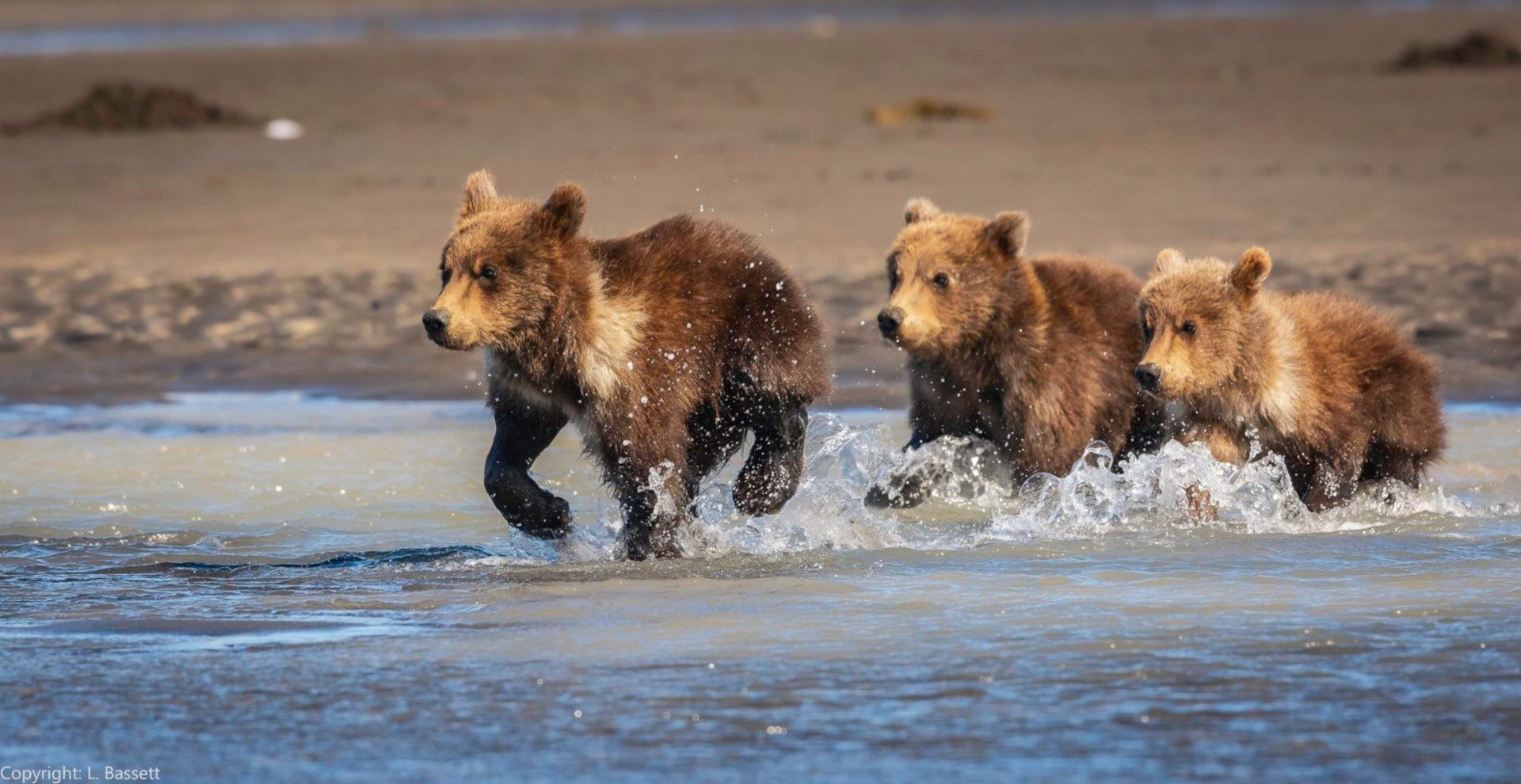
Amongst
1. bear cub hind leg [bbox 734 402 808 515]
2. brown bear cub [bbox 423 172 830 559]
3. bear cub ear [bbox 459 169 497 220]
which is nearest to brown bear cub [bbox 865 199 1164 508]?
bear cub hind leg [bbox 734 402 808 515]

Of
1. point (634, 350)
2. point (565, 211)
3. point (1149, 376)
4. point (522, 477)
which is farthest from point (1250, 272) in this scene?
point (522, 477)

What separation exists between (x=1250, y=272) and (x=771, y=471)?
1.92 metres

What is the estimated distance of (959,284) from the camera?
8.14 metres

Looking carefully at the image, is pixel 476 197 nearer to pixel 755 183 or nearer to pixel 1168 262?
pixel 1168 262

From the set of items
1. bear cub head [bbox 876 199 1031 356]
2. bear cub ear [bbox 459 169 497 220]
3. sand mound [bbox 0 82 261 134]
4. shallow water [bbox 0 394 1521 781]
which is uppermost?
sand mound [bbox 0 82 261 134]

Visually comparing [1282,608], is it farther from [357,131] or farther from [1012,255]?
[357,131]

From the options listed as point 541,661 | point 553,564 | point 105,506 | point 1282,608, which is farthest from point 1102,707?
point 105,506

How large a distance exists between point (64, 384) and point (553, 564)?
5.62 metres

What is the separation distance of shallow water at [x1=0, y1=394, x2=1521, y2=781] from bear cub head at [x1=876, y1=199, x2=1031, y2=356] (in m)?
0.59

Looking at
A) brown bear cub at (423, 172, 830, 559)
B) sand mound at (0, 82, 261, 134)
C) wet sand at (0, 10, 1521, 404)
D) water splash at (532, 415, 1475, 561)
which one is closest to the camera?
brown bear cub at (423, 172, 830, 559)

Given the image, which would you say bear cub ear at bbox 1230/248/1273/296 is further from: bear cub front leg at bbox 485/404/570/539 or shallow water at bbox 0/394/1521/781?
bear cub front leg at bbox 485/404/570/539

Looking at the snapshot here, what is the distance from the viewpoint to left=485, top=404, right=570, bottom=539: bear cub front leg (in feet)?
22.8

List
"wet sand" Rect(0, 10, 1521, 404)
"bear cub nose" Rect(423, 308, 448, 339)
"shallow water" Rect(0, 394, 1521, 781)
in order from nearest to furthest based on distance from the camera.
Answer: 1. "shallow water" Rect(0, 394, 1521, 781)
2. "bear cub nose" Rect(423, 308, 448, 339)
3. "wet sand" Rect(0, 10, 1521, 404)

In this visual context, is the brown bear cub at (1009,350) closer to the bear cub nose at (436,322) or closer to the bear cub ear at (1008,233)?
the bear cub ear at (1008,233)
